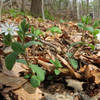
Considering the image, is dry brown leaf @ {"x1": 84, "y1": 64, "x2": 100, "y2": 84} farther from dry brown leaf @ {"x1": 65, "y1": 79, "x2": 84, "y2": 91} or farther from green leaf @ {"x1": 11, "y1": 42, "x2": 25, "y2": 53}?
green leaf @ {"x1": 11, "y1": 42, "x2": 25, "y2": 53}

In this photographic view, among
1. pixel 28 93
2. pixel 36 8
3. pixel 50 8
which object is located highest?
pixel 50 8

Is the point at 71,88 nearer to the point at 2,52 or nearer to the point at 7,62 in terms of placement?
the point at 7,62

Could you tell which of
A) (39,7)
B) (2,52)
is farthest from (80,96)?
(39,7)

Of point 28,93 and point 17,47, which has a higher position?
point 17,47

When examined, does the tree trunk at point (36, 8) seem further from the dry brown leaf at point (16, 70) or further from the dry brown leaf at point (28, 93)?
the dry brown leaf at point (28, 93)

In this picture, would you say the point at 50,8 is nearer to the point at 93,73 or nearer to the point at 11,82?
the point at 93,73

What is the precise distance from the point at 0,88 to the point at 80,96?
53cm

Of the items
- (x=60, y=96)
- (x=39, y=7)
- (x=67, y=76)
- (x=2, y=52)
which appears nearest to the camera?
(x=60, y=96)

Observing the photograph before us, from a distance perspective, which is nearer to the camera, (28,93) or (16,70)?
(28,93)

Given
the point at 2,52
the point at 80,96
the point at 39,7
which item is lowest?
the point at 80,96

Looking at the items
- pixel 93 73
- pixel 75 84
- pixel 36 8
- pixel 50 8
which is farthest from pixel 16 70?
pixel 50 8

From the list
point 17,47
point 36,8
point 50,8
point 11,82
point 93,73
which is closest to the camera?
point 17,47

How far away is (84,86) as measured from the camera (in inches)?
48.3

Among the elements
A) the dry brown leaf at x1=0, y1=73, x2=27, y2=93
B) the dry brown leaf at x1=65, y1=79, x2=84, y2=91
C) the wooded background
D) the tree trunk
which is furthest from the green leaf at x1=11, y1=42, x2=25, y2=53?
the tree trunk
